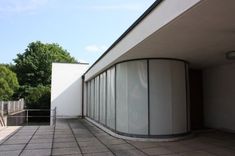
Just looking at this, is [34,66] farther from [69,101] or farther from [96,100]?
[96,100]

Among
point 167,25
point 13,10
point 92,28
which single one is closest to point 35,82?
point 92,28

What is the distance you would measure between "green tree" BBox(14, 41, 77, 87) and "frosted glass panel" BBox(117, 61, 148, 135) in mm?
22411

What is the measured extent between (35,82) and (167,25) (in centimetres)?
2622

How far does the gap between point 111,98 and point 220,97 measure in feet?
13.2

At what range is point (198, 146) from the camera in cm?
627

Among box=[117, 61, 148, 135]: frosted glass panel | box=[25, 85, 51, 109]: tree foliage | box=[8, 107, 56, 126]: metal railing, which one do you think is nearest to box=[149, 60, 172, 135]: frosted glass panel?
box=[117, 61, 148, 135]: frosted glass panel

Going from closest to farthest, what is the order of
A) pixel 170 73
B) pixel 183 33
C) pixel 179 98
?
1. pixel 183 33
2. pixel 170 73
3. pixel 179 98

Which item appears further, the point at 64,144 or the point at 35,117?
the point at 35,117

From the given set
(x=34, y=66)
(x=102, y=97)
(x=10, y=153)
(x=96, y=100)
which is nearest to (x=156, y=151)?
(x=10, y=153)

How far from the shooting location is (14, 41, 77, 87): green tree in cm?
2842

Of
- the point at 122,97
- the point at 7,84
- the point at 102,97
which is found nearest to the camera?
the point at 122,97

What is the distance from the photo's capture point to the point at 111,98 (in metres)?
8.87

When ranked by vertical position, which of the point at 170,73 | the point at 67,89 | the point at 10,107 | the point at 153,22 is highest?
the point at 153,22

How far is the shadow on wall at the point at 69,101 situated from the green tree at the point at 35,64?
14.2 meters
